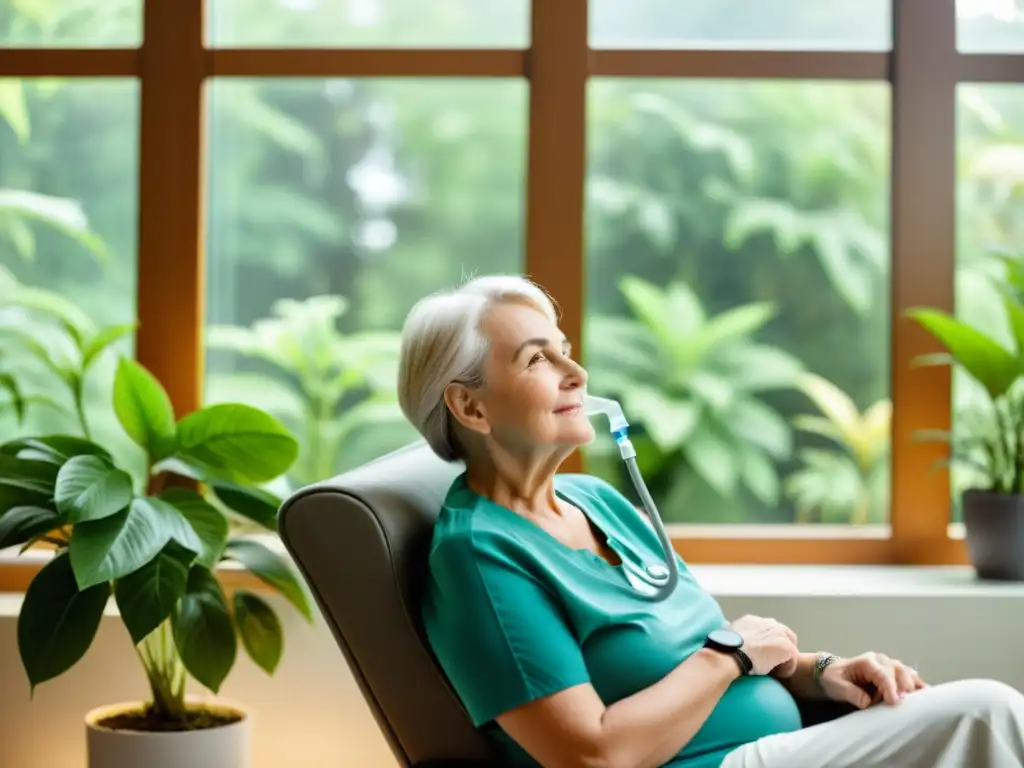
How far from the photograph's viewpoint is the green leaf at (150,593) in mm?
2037

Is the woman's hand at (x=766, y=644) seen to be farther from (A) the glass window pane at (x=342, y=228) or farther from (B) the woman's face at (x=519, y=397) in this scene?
(A) the glass window pane at (x=342, y=228)

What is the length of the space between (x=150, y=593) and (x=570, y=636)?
0.82m

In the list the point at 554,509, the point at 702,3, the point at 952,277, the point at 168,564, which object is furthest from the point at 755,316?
the point at 168,564

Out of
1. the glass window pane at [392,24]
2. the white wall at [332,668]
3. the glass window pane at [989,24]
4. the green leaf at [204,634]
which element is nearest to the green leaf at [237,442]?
the green leaf at [204,634]

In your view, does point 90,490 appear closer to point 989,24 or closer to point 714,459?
point 714,459

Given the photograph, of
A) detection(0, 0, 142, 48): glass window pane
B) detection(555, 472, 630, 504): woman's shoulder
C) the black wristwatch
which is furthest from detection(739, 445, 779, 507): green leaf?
detection(0, 0, 142, 48): glass window pane

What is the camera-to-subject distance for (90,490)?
2.05 m

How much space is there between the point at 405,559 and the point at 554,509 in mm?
306

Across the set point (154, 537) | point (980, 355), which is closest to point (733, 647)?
point (154, 537)

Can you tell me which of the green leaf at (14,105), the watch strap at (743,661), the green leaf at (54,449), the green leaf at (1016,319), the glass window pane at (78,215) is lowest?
the watch strap at (743,661)

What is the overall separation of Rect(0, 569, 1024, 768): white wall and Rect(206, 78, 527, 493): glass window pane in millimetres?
539

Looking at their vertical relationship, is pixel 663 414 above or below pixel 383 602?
above

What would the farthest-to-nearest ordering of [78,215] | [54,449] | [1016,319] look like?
[78,215] → [1016,319] → [54,449]

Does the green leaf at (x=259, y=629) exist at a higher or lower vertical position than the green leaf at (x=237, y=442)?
lower
